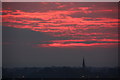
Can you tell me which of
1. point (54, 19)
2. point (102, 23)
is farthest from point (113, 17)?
point (54, 19)

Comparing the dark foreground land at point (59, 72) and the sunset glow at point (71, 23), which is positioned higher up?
the sunset glow at point (71, 23)

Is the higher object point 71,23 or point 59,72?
point 71,23

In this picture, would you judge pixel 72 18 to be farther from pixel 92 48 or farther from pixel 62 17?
pixel 92 48

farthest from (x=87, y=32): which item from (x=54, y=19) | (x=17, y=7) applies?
(x=17, y=7)

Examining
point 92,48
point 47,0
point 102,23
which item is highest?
point 47,0

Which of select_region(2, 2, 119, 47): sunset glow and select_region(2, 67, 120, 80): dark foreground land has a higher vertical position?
select_region(2, 2, 119, 47): sunset glow

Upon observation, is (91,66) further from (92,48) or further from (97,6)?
(97,6)

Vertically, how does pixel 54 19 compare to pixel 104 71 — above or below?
above
